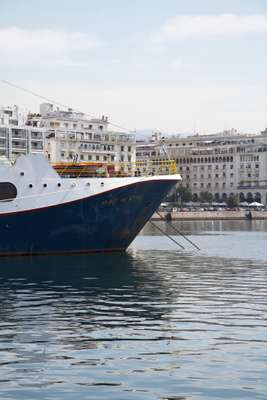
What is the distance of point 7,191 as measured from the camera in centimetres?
4419

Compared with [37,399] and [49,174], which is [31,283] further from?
[37,399]

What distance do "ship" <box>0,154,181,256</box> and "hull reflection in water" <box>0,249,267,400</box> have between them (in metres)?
8.44

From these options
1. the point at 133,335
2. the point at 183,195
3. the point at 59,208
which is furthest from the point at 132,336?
the point at 183,195

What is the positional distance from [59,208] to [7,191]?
287 cm

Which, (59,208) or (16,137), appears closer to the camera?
(59,208)

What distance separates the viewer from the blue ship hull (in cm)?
4431

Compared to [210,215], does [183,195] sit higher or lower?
higher

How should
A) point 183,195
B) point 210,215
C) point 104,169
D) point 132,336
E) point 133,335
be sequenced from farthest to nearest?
point 183,195 → point 210,215 → point 104,169 → point 133,335 → point 132,336

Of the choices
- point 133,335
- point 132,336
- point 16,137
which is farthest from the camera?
point 16,137

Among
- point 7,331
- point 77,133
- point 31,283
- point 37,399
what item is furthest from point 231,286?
point 77,133

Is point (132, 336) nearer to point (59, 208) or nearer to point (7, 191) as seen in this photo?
point (59, 208)

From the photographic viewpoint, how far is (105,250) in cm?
4762

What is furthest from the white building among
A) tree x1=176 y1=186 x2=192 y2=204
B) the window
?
tree x1=176 y1=186 x2=192 y2=204

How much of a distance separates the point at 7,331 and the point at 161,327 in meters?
3.96
